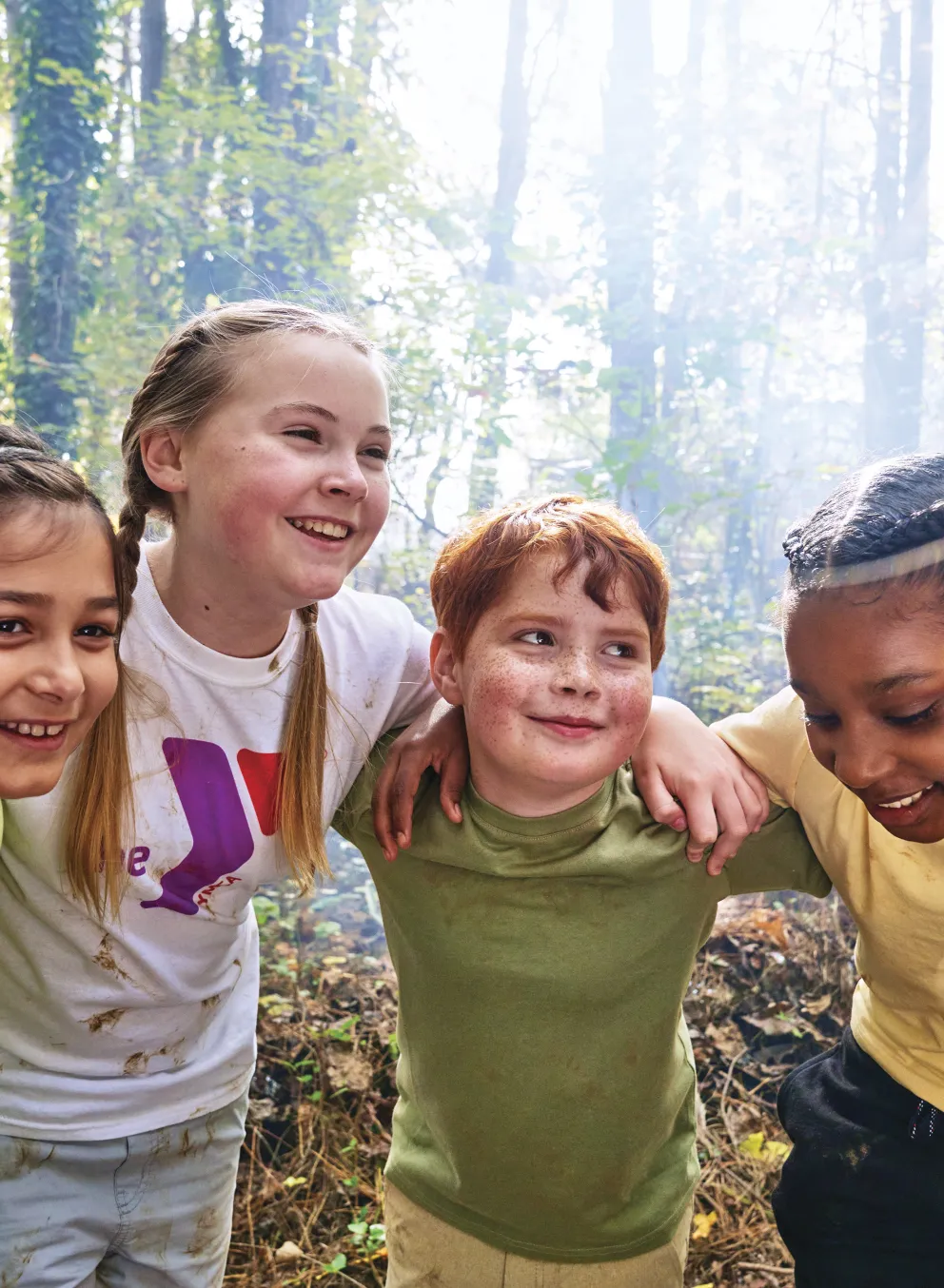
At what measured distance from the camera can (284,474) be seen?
154 centimetres

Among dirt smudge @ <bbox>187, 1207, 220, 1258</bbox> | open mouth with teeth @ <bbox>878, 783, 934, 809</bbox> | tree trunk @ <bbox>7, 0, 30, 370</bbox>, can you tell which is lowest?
dirt smudge @ <bbox>187, 1207, 220, 1258</bbox>

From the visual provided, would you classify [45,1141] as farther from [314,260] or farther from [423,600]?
[314,260]

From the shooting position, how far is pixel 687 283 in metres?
4.16

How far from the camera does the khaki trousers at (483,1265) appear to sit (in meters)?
1.50

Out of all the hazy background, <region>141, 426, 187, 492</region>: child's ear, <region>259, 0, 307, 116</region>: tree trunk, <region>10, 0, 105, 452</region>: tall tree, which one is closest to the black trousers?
<region>141, 426, 187, 492</region>: child's ear

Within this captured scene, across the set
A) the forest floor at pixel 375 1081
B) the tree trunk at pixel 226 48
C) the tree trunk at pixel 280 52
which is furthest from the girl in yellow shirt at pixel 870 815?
the tree trunk at pixel 226 48

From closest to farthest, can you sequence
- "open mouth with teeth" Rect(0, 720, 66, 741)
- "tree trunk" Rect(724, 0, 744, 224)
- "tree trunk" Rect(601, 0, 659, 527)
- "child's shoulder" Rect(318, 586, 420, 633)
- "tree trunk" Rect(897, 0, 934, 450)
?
"open mouth with teeth" Rect(0, 720, 66, 741), "child's shoulder" Rect(318, 586, 420, 633), "tree trunk" Rect(897, 0, 934, 450), "tree trunk" Rect(724, 0, 744, 224), "tree trunk" Rect(601, 0, 659, 527)

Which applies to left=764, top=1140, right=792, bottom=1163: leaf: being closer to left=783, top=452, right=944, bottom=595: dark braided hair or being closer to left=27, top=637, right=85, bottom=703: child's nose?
left=783, top=452, right=944, bottom=595: dark braided hair

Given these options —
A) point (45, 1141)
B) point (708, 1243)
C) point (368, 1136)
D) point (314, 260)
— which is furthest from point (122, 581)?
point (314, 260)

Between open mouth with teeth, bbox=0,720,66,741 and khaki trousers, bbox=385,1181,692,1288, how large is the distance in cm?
93

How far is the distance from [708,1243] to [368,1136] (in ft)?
2.91

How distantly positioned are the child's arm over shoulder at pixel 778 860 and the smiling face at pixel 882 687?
0.27m

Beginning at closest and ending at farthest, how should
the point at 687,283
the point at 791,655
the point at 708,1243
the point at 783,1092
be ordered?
the point at 791,655 → the point at 783,1092 → the point at 708,1243 → the point at 687,283

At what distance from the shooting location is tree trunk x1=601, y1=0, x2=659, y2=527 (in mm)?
4098
